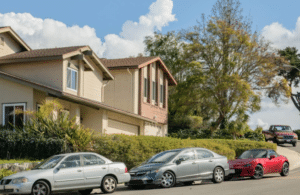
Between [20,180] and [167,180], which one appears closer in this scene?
[20,180]

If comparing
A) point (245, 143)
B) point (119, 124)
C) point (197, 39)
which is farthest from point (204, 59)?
point (119, 124)

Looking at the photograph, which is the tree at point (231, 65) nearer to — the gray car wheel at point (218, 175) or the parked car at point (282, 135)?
the parked car at point (282, 135)

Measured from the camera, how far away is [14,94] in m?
23.5

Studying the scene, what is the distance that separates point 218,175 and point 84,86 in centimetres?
1297

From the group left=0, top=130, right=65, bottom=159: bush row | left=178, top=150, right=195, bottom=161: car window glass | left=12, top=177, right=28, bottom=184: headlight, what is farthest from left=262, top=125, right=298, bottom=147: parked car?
left=12, top=177, right=28, bottom=184: headlight

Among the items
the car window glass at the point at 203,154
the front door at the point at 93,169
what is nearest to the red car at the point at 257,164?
the car window glass at the point at 203,154

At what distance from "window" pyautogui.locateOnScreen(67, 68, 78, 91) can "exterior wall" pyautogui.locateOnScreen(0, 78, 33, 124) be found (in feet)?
11.8

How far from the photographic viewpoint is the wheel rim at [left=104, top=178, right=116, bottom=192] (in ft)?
49.7

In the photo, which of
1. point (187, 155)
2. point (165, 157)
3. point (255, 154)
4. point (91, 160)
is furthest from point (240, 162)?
point (91, 160)

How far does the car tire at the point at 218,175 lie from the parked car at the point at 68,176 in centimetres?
407

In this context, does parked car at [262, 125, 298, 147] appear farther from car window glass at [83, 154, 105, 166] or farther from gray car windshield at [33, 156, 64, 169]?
gray car windshield at [33, 156, 64, 169]

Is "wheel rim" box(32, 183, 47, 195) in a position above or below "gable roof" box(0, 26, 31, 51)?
below

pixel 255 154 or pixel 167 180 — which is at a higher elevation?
pixel 255 154

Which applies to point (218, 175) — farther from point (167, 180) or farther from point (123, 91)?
point (123, 91)
